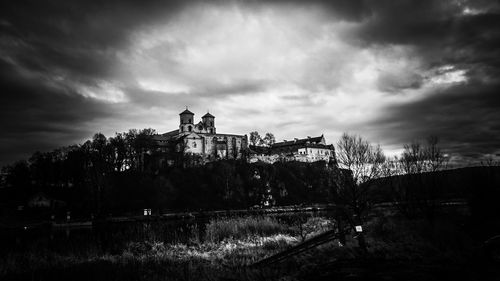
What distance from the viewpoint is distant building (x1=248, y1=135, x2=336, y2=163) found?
118188 millimetres

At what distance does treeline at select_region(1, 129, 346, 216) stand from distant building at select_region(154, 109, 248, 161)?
15935 millimetres

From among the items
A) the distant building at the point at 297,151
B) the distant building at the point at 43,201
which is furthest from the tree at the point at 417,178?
the distant building at the point at 297,151

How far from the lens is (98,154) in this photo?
254 feet

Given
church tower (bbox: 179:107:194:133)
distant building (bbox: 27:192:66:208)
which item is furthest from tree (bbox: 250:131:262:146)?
distant building (bbox: 27:192:66:208)

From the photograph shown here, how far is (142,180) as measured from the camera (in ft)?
235

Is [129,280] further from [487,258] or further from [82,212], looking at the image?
[82,212]

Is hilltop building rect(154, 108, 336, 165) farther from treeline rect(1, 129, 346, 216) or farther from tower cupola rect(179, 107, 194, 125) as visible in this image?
treeline rect(1, 129, 346, 216)

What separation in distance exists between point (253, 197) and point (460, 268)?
76258mm

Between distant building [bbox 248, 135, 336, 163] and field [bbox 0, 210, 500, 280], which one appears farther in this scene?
distant building [bbox 248, 135, 336, 163]

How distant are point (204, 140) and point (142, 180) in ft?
148

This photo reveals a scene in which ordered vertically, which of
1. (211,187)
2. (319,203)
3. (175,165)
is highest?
(175,165)

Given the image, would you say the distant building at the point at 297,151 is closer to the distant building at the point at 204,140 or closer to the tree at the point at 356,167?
the distant building at the point at 204,140

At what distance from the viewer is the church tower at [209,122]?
128750 mm

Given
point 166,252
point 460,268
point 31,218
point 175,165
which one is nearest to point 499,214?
point 460,268
